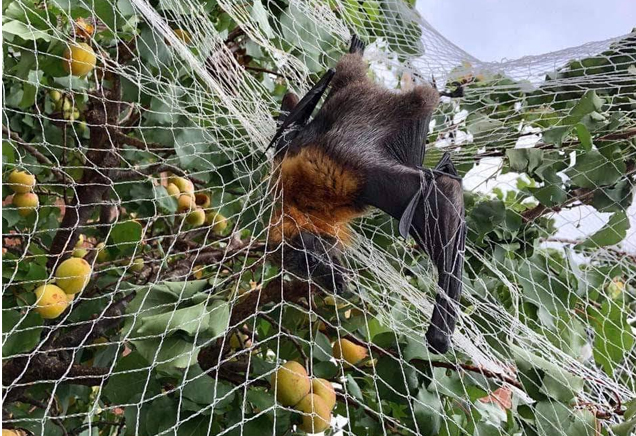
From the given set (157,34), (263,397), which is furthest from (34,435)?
(157,34)

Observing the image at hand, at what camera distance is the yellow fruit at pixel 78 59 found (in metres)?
1.12

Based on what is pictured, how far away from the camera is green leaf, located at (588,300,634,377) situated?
1021mm

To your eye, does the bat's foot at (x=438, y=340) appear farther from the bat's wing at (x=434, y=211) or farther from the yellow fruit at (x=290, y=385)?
the yellow fruit at (x=290, y=385)

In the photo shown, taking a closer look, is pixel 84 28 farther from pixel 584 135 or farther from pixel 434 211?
pixel 584 135

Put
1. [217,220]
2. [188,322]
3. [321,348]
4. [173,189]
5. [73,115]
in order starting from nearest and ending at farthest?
[188,322] < [321,348] < [173,189] < [217,220] < [73,115]

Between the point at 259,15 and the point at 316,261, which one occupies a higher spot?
the point at 259,15

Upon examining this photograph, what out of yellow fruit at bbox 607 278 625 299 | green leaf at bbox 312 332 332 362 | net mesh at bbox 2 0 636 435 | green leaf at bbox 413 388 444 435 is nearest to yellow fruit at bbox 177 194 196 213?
net mesh at bbox 2 0 636 435

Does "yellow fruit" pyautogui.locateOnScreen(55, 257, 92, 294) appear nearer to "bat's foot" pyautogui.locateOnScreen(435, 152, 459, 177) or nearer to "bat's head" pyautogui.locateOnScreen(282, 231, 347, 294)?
"bat's head" pyautogui.locateOnScreen(282, 231, 347, 294)

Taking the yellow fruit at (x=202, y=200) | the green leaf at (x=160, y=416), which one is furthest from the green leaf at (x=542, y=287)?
the yellow fruit at (x=202, y=200)

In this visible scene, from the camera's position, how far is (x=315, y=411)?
3.06ft

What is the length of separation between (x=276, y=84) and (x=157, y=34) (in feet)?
2.10

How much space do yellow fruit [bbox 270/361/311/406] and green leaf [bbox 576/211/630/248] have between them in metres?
0.59

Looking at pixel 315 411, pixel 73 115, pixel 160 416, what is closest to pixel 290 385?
pixel 315 411

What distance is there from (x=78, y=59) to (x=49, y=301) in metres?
0.44
